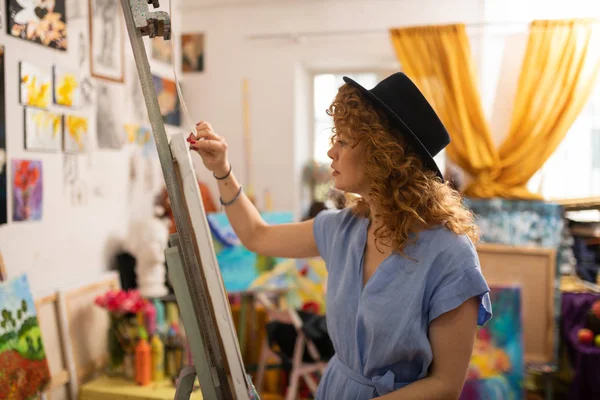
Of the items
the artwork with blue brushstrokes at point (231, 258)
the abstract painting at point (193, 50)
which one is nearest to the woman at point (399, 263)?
the artwork with blue brushstrokes at point (231, 258)

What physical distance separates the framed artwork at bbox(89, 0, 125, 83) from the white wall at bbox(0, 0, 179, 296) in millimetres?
51

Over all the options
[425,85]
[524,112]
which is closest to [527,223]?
[524,112]

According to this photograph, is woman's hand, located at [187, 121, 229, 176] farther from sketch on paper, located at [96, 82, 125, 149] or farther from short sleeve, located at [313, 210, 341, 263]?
sketch on paper, located at [96, 82, 125, 149]

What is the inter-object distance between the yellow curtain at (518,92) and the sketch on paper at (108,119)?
1653 mm

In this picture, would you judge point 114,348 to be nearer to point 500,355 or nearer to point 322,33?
point 500,355

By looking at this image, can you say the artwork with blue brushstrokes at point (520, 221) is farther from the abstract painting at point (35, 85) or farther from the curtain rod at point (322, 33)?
the abstract painting at point (35, 85)

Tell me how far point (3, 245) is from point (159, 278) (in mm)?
823

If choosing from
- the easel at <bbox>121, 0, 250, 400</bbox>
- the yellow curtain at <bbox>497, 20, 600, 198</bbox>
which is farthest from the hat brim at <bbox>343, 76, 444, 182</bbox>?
the yellow curtain at <bbox>497, 20, 600, 198</bbox>

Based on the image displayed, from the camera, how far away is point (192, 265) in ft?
3.15

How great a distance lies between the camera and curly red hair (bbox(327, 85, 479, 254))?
117 centimetres

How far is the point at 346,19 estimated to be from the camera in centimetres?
355

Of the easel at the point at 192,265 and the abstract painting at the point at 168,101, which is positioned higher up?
the abstract painting at the point at 168,101

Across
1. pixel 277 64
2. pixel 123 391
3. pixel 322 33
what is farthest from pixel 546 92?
pixel 123 391

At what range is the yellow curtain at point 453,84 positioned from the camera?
3.29 meters
